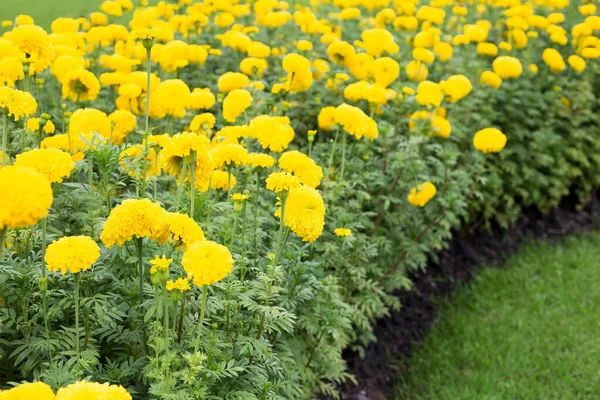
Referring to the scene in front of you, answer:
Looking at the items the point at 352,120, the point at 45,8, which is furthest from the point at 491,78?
the point at 45,8

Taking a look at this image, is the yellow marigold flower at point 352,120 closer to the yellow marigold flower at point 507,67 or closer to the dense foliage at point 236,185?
the dense foliage at point 236,185

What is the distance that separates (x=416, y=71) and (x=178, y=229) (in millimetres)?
3585

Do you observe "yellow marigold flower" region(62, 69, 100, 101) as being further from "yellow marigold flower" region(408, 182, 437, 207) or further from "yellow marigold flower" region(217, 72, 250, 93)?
"yellow marigold flower" region(408, 182, 437, 207)

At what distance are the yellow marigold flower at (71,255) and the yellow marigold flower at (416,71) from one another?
3654 mm

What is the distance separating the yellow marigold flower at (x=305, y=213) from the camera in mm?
2141

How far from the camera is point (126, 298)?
2.17 m

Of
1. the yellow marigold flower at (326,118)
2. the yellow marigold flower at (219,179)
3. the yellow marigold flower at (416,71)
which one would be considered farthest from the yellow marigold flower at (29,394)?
the yellow marigold flower at (416,71)

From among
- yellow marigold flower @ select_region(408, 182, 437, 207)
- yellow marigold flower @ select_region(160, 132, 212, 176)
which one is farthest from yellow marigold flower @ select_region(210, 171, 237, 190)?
yellow marigold flower @ select_region(408, 182, 437, 207)

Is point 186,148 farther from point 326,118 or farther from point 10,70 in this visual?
point 326,118

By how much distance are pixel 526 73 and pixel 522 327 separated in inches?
96.3

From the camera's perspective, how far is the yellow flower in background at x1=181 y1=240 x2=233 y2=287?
171 centimetres

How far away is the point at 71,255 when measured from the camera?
5.86ft

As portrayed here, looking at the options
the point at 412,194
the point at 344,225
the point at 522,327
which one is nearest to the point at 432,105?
the point at 412,194

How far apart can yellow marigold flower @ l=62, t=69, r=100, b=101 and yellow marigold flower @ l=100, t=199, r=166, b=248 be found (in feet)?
4.99
